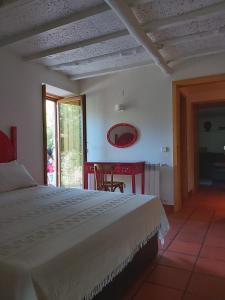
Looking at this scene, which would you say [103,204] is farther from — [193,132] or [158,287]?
[193,132]

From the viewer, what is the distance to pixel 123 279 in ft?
5.95

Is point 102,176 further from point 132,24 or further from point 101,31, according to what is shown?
point 132,24

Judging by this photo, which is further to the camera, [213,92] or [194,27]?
[213,92]

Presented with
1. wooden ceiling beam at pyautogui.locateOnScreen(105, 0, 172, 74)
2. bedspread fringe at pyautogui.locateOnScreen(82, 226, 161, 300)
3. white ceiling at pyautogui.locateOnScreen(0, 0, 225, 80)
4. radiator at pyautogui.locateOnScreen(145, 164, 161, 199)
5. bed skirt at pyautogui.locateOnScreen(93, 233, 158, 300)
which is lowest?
bed skirt at pyautogui.locateOnScreen(93, 233, 158, 300)

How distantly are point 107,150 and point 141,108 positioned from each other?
1.06m

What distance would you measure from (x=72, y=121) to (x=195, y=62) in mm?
2652

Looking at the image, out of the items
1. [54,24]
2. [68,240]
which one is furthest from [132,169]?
[68,240]

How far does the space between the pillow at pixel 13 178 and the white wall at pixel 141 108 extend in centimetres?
208

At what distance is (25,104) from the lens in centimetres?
382

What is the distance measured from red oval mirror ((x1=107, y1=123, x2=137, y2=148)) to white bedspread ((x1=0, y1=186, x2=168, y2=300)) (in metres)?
2.27

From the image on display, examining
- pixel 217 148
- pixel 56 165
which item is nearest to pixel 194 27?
pixel 56 165

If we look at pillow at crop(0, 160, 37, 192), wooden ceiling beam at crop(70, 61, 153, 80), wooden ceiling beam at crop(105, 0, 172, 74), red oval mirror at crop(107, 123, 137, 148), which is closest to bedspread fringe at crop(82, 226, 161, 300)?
pillow at crop(0, 160, 37, 192)

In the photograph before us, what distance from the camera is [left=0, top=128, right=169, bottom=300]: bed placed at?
1.09m

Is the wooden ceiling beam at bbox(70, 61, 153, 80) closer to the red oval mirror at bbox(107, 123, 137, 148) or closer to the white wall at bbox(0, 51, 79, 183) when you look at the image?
the white wall at bbox(0, 51, 79, 183)
